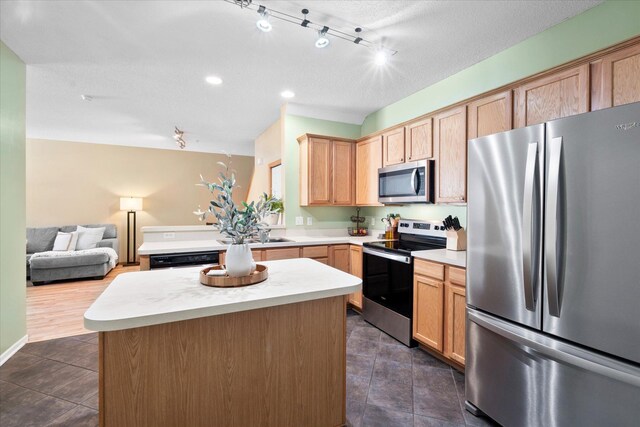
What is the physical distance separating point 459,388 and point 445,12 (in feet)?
8.79

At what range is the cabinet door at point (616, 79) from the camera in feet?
5.45

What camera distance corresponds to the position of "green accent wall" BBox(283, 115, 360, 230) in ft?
12.9

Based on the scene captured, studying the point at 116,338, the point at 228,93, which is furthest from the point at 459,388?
the point at 228,93

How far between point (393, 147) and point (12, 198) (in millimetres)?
3733

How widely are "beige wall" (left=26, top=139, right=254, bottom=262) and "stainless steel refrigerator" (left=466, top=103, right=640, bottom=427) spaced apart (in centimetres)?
681

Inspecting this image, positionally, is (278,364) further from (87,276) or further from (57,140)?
(57,140)

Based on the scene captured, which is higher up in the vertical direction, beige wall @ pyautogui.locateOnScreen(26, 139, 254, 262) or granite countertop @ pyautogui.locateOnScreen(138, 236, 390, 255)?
beige wall @ pyautogui.locateOnScreen(26, 139, 254, 262)

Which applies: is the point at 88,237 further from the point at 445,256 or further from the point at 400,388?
the point at 445,256

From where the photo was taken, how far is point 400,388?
2.12 meters

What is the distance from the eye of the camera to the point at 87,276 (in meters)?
5.21

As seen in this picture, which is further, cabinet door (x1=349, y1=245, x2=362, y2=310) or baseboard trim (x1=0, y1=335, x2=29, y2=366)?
cabinet door (x1=349, y1=245, x2=362, y2=310)

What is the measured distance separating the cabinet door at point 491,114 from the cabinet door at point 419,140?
1.38 ft

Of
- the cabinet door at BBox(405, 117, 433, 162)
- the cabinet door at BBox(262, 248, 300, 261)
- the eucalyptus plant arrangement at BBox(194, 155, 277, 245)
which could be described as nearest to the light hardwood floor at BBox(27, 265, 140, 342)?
the cabinet door at BBox(262, 248, 300, 261)

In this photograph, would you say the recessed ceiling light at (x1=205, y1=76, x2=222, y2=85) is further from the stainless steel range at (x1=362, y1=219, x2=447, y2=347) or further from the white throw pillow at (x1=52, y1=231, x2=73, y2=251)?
the white throw pillow at (x1=52, y1=231, x2=73, y2=251)
